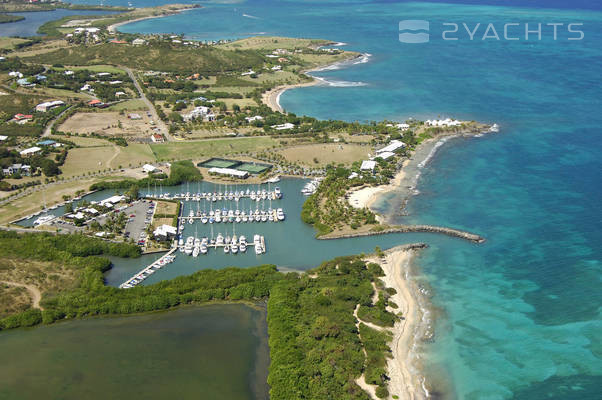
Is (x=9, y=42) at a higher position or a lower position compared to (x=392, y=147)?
higher

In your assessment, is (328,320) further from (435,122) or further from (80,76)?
(80,76)

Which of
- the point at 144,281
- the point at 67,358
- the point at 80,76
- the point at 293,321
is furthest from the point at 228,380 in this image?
the point at 80,76

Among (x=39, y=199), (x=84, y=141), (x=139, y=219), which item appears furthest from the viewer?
(x=84, y=141)

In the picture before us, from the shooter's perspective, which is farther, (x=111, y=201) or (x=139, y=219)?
(x=111, y=201)

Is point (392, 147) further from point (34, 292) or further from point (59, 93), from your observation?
point (59, 93)

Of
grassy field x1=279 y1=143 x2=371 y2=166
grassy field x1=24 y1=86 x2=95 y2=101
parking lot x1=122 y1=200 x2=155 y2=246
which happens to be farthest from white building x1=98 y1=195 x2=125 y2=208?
grassy field x1=24 y1=86 x2=95 y2=101

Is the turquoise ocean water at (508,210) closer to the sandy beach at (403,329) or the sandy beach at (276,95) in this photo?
the sandy beach at (403,329)

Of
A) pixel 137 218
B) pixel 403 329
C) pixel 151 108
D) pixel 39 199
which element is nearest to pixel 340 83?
pixel 151 108

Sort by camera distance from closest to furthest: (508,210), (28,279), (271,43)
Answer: (28,279) → (508,210) → (271,43)
